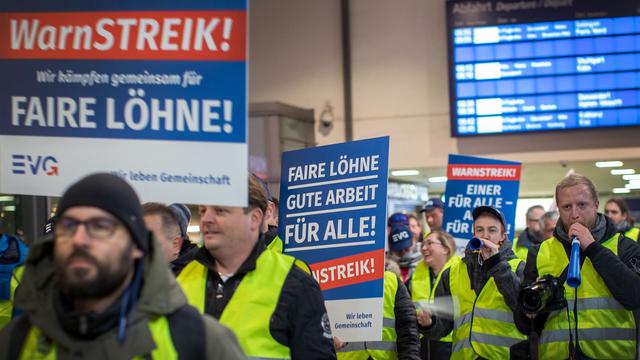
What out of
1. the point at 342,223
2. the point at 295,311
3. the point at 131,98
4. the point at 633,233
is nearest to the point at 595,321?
the point at 342,223

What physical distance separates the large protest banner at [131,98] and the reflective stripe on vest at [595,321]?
8.36 ft

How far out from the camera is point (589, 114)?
13.8m

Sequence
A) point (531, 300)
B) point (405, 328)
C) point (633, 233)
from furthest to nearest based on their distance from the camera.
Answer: point (633, 233) < point (405, 328) < point (531, 300)

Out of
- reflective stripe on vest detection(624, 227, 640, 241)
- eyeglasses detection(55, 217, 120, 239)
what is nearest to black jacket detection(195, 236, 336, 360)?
eyeglasses detection(55, 217, 120, 239)

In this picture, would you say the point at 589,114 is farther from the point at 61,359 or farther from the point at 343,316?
the point at 61,359

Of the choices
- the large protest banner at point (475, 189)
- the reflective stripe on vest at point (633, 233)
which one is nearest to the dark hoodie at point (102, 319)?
the large protest banner at point (475, 189)

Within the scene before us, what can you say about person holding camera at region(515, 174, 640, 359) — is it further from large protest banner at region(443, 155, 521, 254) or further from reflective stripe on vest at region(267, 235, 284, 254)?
large protest banner at region(443, 155, 521, 254)

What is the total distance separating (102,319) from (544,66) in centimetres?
1211

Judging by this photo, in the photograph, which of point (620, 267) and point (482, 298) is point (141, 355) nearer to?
point (620, 267)

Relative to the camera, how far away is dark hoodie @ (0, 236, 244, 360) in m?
2.47

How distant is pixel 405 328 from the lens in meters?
5.40

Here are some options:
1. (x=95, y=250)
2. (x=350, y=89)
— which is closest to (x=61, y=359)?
(x=95, y=250)

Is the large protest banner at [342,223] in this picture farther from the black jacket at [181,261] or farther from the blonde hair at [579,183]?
the blonde hair at [579,183]

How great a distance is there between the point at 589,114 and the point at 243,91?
11.3m
